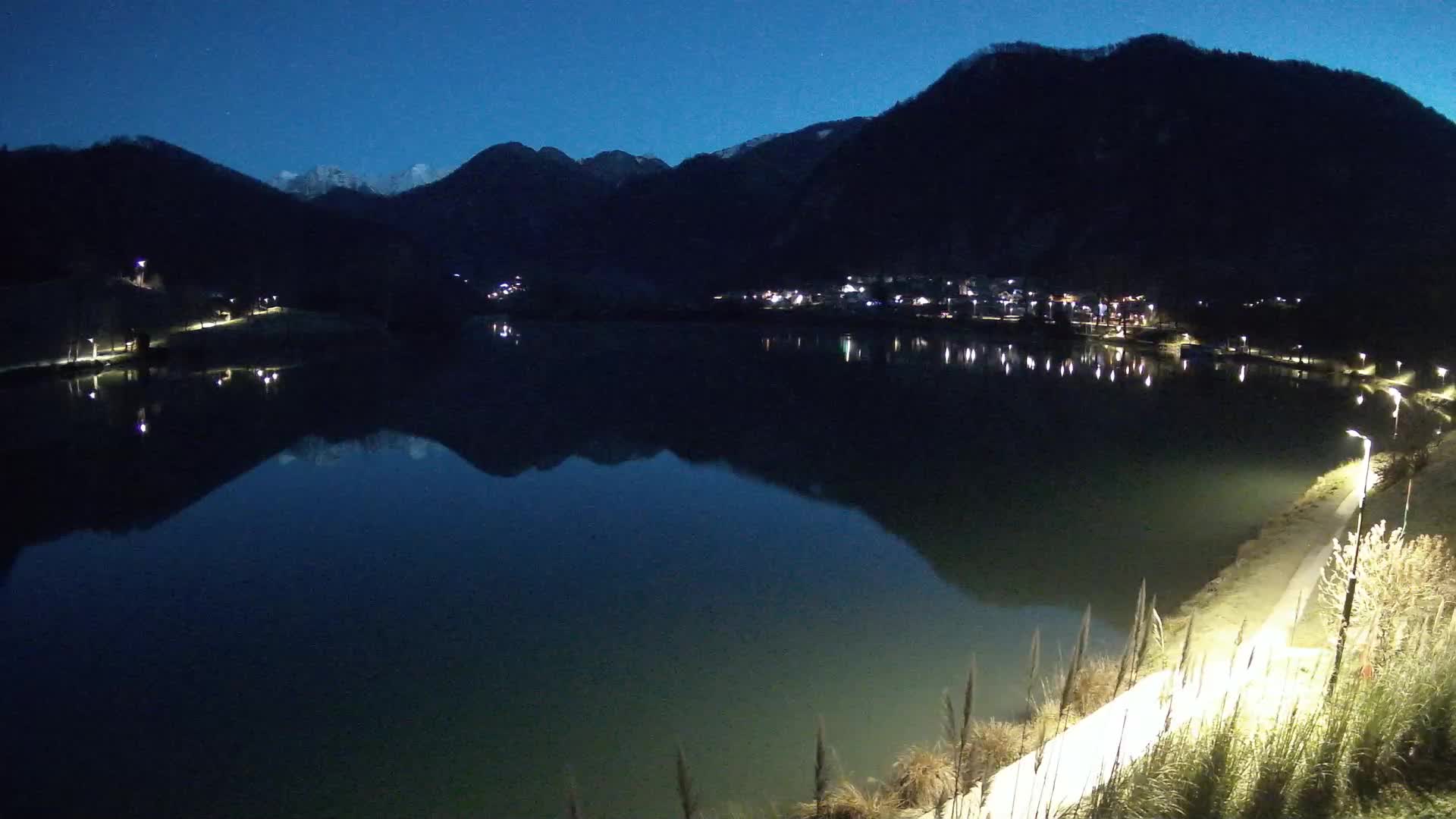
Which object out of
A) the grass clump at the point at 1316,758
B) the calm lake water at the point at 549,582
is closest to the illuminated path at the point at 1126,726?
the grass clump at the point at 1316,758

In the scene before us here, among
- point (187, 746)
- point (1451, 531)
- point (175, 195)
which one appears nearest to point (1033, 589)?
point (1451, 531)

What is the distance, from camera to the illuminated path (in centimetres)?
462

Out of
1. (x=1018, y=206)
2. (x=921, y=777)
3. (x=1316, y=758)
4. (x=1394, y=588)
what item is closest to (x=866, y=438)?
(x=921, y=777)

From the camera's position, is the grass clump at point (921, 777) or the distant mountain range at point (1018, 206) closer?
the grass clump at point (921, 777)

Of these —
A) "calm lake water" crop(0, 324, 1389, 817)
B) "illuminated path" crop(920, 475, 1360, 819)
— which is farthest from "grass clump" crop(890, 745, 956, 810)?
"calm lake water" crop(0, 324, 1389, 817)

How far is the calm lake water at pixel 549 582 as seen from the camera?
7.52 metres

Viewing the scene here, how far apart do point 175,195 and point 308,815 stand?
89.6 metres

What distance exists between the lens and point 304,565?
43.1ft

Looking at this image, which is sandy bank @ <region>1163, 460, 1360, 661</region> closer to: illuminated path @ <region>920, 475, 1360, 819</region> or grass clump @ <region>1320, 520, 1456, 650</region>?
illuminated path @ <region>920, 475, 1360, 819</region>

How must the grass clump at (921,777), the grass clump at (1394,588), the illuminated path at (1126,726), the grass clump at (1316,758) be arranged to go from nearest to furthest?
the grass clump at (1316,758), the illuminated path at (1126,726), the grass clump at (1394,588), the grass clump at (921,777)

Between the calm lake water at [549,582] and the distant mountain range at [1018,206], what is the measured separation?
29.1 meters

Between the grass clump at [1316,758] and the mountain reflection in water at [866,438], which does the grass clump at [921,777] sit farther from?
the mountain reflection in water at [866,438]

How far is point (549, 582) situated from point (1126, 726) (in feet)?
27.1

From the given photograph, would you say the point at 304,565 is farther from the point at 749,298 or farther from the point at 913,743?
the point at 749,298
